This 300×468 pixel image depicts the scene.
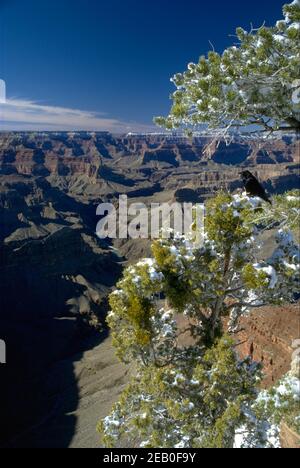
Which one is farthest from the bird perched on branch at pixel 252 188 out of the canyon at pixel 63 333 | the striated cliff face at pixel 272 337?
the striated cliff face at pixel 272 337

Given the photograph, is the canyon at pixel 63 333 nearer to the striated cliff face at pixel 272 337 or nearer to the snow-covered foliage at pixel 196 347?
the striated cliff face at pixel 272 337

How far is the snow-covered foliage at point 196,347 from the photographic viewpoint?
10.7 m

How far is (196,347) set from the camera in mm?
12336

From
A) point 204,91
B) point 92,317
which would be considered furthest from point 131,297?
point 92,317

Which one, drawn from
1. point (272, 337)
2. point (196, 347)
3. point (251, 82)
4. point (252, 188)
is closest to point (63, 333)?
point (272, 337)

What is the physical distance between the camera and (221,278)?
11.7 meters

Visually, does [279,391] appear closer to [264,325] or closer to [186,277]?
[186,277]

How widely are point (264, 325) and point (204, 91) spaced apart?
21.6 metres

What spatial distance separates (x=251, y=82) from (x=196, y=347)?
25.1ft

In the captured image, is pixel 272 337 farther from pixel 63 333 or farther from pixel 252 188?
pixel 63 333

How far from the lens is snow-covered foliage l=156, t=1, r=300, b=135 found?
8148mm

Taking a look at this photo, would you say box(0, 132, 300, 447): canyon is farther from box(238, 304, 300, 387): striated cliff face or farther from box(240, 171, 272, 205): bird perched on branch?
box(240, 171, 272, 205): bird perched on branch

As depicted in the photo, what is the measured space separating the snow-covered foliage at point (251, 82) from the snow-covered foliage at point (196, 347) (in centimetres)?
259
